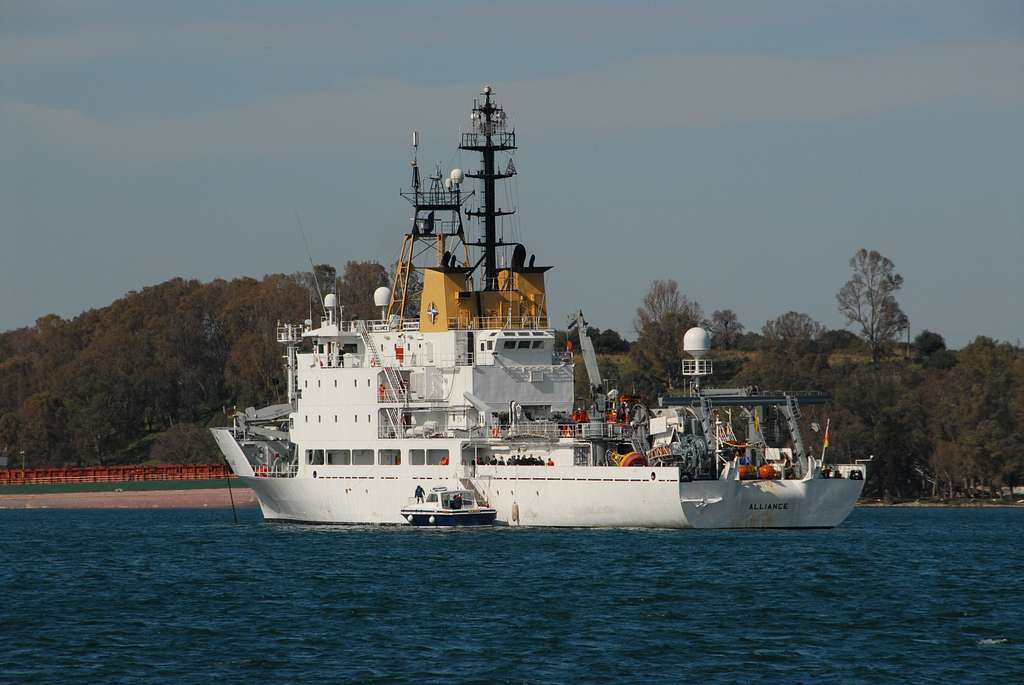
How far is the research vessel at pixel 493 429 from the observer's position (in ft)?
161

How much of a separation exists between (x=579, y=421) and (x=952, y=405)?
3863 centimetres

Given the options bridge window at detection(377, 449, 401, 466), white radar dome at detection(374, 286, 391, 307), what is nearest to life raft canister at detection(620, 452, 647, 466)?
bridge window at detection(377, 449, 401, 466)

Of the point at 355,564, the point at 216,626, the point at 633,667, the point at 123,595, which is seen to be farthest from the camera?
the point at 355,564

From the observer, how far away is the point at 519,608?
34.5 metres

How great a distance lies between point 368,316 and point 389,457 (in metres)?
49.4

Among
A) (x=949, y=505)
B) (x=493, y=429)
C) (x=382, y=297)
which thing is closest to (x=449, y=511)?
(x=493, y=429)

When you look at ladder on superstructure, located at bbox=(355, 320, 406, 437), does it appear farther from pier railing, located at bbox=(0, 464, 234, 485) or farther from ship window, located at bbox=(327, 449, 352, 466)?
pier railing, located at bbox=(0, 464, 234, 485)

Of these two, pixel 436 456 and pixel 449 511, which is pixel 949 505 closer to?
pixel 436 456

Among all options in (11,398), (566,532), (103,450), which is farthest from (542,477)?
(11,398)

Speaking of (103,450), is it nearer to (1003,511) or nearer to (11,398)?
(11,398)

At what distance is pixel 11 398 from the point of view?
4636 inches

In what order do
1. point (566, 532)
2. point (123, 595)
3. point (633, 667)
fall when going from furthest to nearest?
point (566, 532)
point (123, 595)
point (633, 667)

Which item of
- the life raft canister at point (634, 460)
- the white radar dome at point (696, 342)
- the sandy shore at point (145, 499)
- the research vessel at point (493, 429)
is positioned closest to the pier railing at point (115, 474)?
the sandy shore at point (145, 499)

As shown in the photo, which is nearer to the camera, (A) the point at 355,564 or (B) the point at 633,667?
(B) the point at 633,667
